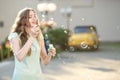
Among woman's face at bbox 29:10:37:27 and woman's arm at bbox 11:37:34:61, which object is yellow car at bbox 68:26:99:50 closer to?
woman's face at bbox 29:10:37:27

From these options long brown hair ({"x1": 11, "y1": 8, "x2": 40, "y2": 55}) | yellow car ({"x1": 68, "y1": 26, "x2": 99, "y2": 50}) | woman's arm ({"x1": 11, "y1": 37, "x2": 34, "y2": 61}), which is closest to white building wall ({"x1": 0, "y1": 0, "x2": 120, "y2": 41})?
yellow car ({"x1": 68, "y1": 26, "x2": 99, "y2": 50})

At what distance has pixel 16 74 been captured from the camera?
3.62 meters

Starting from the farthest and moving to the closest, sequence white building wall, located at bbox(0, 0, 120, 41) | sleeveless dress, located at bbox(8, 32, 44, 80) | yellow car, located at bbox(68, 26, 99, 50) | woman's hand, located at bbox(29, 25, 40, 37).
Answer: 1. white building wall, located at bbox(0, 0, 120, 41)
2. yellow car, located at bbox(68, 26, 99, 50)
3. sleeveless dress, located at bbox(8, 32, 44, 80)
4. woman's hand, located at bbox(29, 25, 40, 37)

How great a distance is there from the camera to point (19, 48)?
353 cm

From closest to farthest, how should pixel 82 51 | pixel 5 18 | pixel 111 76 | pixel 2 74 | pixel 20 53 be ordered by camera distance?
1. pixel 20 53
2. pixel 111 76
3. pixel 2 74
4. pixel 82 51
5. pixel 5 18

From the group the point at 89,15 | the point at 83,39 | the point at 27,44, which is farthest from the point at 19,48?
the point at 89,15

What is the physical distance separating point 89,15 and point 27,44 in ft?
91.7

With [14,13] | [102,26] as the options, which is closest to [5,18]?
[14,13]

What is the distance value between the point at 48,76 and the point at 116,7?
69.3 feet

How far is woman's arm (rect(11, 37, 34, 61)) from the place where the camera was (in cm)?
345

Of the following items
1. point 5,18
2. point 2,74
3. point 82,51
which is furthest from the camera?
point 5,18

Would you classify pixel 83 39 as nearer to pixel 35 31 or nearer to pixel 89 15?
pixel 89 15

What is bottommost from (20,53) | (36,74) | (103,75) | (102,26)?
(102,26)

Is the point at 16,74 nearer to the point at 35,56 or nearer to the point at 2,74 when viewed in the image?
the point at 35,56
